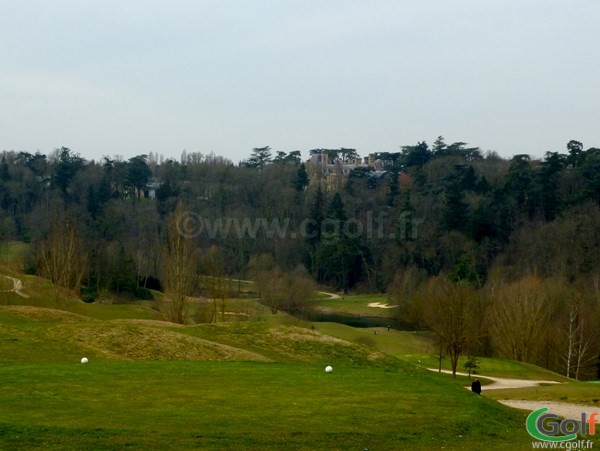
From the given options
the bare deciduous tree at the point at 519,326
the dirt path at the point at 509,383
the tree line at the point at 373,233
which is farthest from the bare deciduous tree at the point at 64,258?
the bare deciduous tree at the point at 519,326

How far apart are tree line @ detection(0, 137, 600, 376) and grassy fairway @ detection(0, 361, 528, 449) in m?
24.4

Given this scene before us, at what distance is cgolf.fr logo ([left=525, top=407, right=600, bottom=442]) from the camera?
1673 centimetres

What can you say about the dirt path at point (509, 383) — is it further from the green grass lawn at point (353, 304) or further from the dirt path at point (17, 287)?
the green grass lawn at point (353, 304)

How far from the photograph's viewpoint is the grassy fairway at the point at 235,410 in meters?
14.4

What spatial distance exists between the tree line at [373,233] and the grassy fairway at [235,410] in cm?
2437

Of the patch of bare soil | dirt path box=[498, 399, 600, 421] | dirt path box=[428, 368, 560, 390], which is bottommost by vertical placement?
dirt path box=[428, 368, 560, 390]

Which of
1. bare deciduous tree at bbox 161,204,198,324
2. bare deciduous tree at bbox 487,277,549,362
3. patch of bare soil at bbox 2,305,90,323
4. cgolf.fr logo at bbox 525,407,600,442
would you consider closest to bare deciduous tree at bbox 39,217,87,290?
bare deciduous tree at bbox 161,204,198,324

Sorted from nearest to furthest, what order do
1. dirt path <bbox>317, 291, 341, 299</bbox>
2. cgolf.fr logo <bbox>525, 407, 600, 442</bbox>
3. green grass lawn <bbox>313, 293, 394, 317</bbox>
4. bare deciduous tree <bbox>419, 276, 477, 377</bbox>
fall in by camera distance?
→ cgolf.fr logo <bbox>525, 407, 600, 442</bbox> → bare deciduous tree <bbox>419, 276, 477, 377</bbox> → green grass lawn <bbox>313, 293, 394, 317</bbox> → dirt path <bbox>317, 291, 341, 299</bbox>

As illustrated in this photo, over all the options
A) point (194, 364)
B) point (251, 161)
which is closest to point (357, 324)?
point (194, 364)

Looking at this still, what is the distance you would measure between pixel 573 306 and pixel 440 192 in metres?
64.6

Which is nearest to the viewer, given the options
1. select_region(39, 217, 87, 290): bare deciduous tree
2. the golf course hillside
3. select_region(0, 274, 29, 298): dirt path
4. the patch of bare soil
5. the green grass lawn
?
the golf course hillside

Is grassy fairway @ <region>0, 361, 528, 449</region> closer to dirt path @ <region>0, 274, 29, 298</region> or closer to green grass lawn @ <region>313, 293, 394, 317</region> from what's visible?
dirt path @ <region>0, 274, 29, 298</region>

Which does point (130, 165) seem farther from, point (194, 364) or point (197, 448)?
point (197, 448)

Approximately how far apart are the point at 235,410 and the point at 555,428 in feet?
22.4
